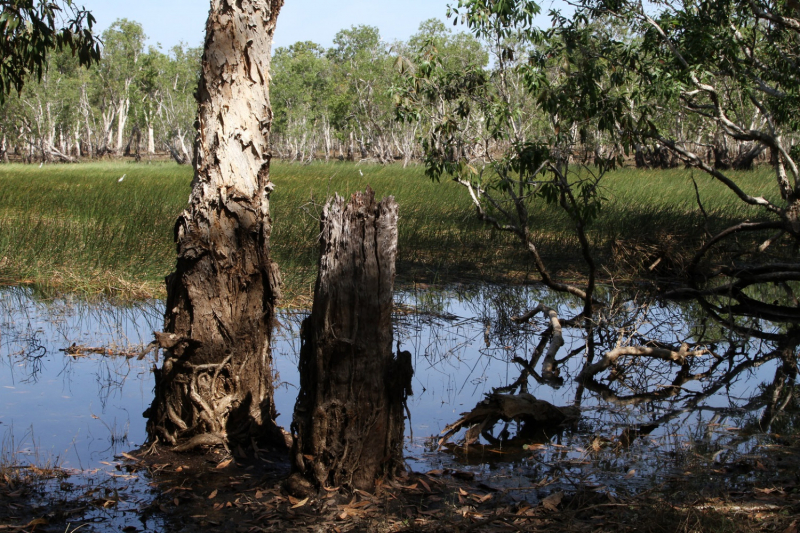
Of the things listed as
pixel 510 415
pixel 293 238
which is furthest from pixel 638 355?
pixel 293 238

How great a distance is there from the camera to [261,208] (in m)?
3.63

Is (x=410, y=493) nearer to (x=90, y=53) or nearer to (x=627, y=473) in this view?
(x=627, y=473)

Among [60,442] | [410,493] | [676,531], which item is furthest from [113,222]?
[676,531]

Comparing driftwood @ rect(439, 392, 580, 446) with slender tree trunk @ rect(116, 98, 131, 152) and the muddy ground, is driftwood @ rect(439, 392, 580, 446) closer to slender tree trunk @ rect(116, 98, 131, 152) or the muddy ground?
the muddy ground

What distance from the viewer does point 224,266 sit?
138 inches

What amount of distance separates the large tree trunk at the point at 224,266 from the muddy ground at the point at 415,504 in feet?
1.01

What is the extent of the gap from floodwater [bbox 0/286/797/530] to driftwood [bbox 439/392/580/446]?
93 millimetres

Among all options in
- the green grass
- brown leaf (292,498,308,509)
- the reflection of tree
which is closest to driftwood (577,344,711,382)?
the reflection of tree

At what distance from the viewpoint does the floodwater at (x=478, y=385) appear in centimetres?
349

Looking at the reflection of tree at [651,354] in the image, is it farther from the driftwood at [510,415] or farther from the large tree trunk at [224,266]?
the large tree trunk at [224,266]

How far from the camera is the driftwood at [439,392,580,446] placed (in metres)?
3.95

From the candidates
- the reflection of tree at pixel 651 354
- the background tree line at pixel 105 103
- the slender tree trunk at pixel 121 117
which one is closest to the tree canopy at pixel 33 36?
the reflection of tree at pixel 651 354

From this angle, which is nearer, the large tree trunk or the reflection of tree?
the large tree trunk

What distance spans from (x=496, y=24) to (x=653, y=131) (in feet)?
6.42
